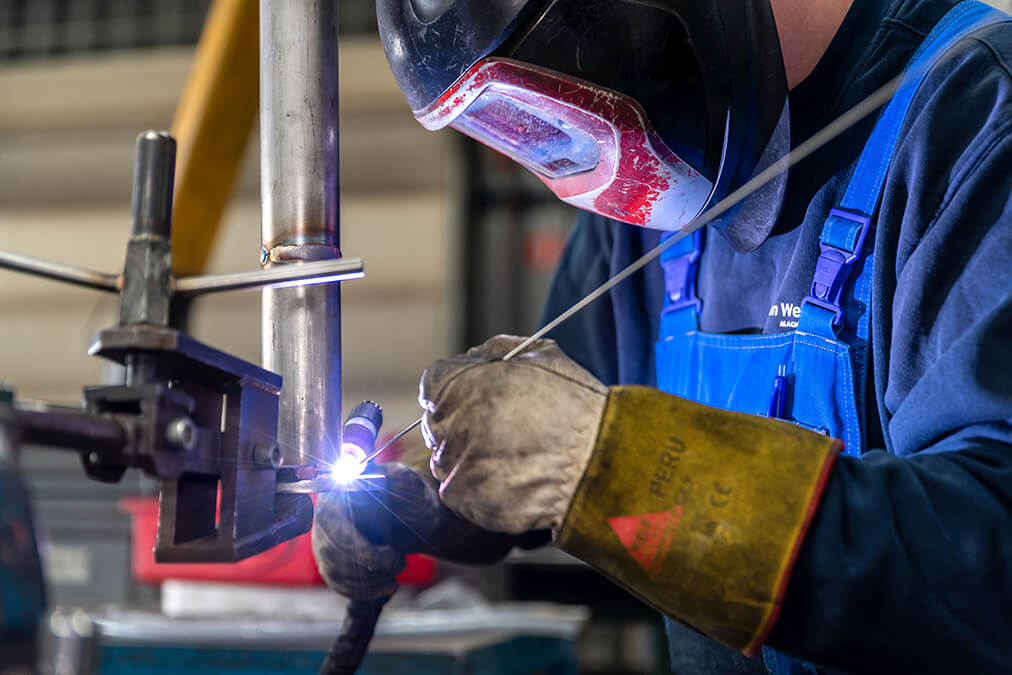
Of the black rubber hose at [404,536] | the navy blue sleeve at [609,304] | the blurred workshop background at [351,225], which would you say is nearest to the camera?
the black rubber hose at [404,536]

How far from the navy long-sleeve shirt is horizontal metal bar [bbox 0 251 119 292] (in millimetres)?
603

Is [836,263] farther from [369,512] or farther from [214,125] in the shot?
[214,125]

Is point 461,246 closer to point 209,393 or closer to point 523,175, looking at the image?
point 523,175

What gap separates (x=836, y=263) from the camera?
37.4 inches

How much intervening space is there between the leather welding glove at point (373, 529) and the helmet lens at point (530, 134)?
0.42 meters

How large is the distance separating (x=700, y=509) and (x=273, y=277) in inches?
15.6

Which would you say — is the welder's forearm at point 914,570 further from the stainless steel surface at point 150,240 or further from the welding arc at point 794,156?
the stainless steel surface at point 150,240

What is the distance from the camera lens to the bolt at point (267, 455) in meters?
0.78

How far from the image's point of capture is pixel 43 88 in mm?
4754

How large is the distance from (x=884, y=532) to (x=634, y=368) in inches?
27.5

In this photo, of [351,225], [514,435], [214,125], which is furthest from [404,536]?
[351,225]

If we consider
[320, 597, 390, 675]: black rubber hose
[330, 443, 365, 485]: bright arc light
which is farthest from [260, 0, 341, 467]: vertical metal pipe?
[320, 597, 390, 675]: black rubber hose

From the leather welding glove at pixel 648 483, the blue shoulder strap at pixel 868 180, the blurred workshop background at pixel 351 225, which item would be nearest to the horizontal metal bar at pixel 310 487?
the leather welding glove at pixel 648 483

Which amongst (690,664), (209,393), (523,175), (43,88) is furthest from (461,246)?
(209,393)
